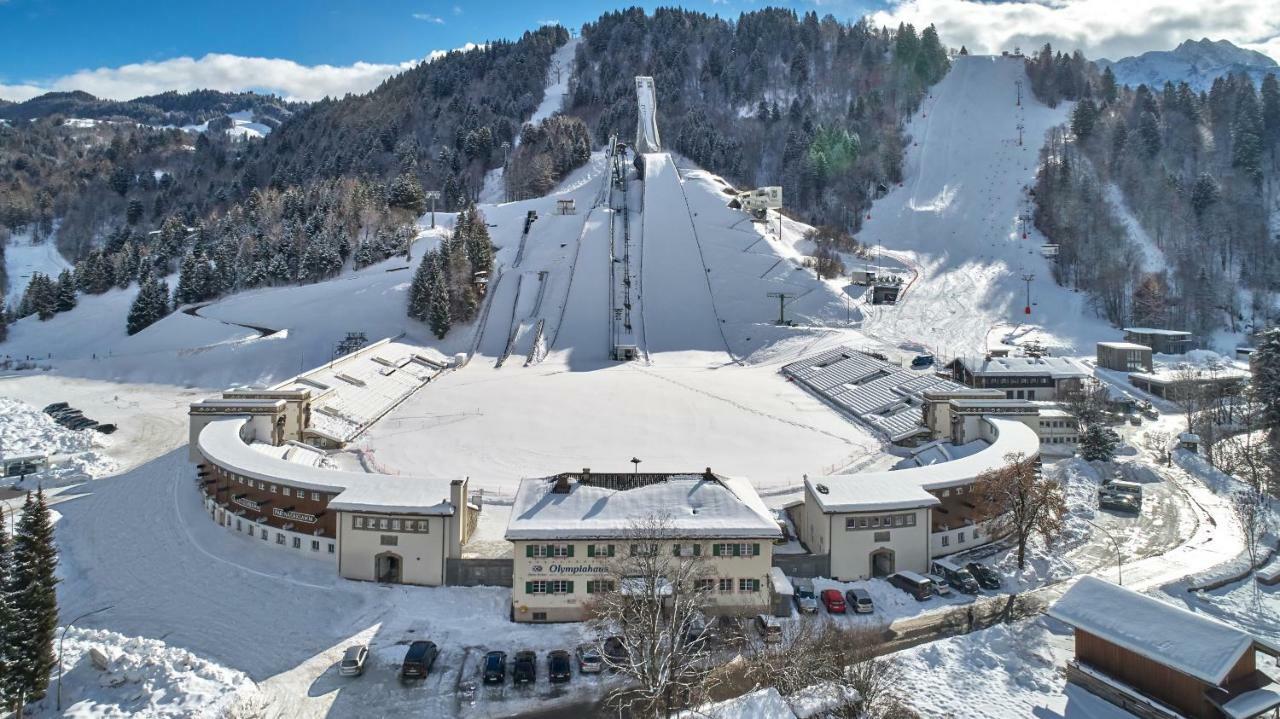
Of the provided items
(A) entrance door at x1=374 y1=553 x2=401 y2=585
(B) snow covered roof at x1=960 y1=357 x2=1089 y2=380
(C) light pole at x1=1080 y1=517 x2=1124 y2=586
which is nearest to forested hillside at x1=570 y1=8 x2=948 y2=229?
(B) snow covered roof at x1=960 y1=357 x2=1089 y2=380

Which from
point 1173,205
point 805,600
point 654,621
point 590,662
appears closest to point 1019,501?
point 805,600

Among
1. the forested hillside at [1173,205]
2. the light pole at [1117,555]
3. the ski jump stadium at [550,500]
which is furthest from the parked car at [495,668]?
the forested hillside at [1173,205]

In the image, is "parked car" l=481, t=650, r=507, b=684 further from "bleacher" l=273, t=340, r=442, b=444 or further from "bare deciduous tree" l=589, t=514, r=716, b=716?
"bleacher" l=273, t=340, r=442, b=444

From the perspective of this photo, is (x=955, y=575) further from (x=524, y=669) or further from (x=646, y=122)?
(x=646, y=122)

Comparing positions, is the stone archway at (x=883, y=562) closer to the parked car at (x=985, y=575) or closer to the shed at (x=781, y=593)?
the parked car at (x=985, y=575)

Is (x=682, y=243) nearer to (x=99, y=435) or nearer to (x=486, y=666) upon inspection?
(x=99, y=435)
